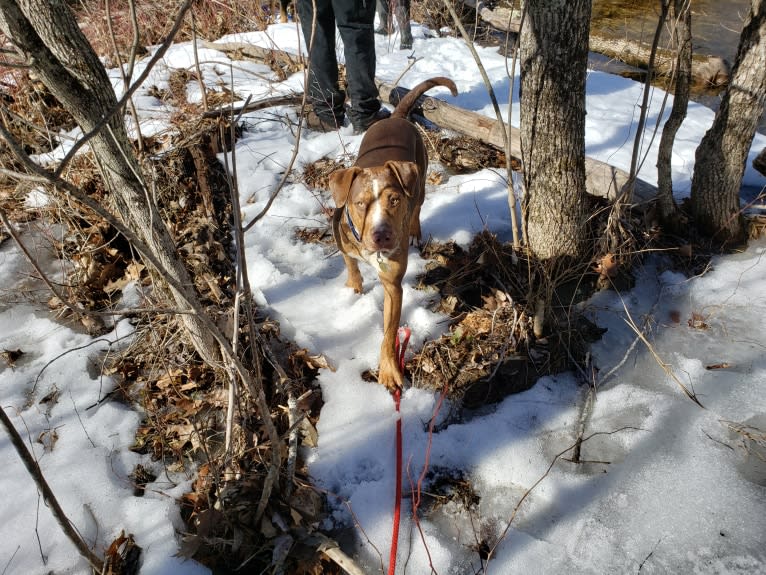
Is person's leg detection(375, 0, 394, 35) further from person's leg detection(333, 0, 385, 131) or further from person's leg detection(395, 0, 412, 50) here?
person's leg detection(333, 0, 385, 131)

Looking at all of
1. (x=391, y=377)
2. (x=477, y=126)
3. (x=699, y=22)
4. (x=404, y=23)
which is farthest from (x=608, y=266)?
(x=699, y=22)

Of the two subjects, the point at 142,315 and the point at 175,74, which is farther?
the point at 175,74

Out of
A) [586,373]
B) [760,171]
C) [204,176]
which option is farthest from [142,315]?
[760,171]

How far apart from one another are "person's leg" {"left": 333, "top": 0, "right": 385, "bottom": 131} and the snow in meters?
1.74

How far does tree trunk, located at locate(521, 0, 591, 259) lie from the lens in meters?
2.29

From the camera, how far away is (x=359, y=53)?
426cm

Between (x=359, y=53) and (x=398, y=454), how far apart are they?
12.0 feet

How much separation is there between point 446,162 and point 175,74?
348 cm

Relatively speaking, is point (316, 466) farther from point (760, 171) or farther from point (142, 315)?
point (760, 171)

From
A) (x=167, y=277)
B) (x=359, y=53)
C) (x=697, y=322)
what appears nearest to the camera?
(x=167, y=277)

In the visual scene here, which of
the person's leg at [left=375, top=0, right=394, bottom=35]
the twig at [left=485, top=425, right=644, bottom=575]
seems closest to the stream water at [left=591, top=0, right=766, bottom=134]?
the person's leg at [left=375, top=0, right=394, bottom=35]

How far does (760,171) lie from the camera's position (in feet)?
12.7

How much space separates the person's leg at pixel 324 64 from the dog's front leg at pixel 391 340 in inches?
101

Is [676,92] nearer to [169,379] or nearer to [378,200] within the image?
[378,200]
